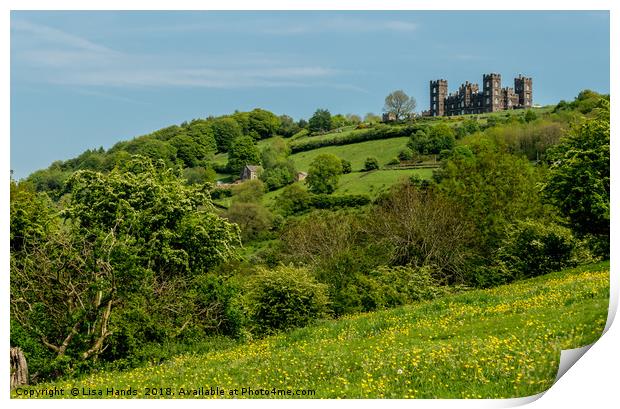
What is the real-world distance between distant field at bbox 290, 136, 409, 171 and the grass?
21.9m

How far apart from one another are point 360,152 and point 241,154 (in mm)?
20365

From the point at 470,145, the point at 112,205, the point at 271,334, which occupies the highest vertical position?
the point at 470,145

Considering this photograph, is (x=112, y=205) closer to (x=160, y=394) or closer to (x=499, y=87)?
(x=160, y=394)

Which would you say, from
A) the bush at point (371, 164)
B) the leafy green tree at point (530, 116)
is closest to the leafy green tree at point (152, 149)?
the leafy green tree at point (530, 116)

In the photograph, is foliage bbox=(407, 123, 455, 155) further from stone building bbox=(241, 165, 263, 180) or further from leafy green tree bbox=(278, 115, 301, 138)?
leafy green tree bbox=(278, 115, 301, 138)

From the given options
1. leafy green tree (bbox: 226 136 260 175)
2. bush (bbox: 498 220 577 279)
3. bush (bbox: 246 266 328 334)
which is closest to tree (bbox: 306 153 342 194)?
bush (bbox: 498 220 577 279)

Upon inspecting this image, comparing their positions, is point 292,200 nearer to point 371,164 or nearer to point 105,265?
point 371,164

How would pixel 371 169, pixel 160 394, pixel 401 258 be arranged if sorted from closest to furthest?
pixel 160 394
pixel 401 258
pixel 371 169

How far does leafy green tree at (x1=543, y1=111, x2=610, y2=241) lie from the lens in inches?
856

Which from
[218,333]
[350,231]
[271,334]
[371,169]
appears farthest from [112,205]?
[371,169]

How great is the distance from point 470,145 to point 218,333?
27.3m

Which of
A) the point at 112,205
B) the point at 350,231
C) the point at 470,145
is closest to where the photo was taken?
the point at 112,205

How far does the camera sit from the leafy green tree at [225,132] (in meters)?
21.8
